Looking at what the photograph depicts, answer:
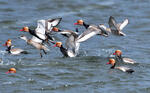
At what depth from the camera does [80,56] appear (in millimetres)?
14844

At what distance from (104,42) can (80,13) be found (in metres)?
5.27

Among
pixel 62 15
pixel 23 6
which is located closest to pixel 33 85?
pixel 62 15

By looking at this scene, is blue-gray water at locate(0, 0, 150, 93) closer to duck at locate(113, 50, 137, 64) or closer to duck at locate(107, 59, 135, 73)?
duck at locate(107, 59, 135, 73)

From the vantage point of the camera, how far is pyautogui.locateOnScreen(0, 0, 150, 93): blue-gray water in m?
11.8

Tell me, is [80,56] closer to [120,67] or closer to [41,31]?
→ [41,31]

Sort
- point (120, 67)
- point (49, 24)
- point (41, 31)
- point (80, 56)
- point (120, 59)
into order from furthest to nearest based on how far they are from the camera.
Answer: point (49, 24), point (80, 56), point (120, 59), point (41, 31), point (120, 67)

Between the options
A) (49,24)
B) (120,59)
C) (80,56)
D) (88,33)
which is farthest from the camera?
(49,24)

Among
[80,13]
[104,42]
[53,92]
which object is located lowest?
[53,92]

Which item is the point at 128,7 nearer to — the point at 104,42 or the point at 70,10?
the point at 70,10

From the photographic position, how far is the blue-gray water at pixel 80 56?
11805mm

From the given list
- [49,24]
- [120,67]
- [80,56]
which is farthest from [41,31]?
[120,67]

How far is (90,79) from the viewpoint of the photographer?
12406mm

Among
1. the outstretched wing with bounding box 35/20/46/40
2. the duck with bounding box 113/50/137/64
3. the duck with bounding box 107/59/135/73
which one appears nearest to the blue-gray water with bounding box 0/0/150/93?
the duck with bounding box 107/59/135/73

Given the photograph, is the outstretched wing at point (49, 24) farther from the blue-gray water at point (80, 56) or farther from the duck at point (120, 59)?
the duck at point (120, 59)
